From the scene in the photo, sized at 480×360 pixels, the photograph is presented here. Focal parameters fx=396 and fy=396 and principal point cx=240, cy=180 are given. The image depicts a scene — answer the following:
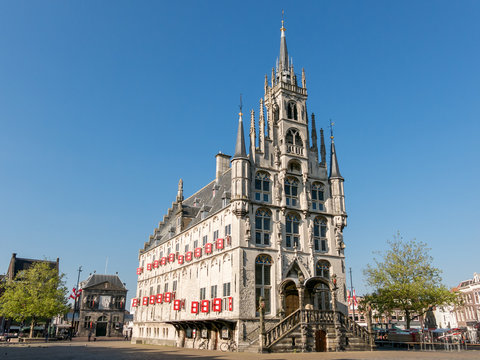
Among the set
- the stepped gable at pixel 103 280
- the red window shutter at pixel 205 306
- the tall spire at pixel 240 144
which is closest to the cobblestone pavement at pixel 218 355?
the red window shutter at pixel 205 306

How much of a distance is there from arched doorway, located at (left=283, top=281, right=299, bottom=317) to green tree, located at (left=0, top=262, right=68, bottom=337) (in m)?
38.6

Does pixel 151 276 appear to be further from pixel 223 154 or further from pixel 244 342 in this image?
pixel 244 342

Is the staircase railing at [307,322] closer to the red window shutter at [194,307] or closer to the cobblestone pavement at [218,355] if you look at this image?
the cobblestone pavement at [218,355]

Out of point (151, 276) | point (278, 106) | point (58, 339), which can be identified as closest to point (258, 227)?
point (278, 106)

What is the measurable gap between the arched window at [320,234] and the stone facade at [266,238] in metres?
0.10

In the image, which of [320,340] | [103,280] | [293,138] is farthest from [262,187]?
[103,280]

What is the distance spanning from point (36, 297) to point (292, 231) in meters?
41.2

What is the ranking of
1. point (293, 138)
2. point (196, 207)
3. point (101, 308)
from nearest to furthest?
point (293, 138) < point (196, 207) < point (101, 308)

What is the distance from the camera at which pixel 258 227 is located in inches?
1452

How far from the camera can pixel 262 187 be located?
3853cm

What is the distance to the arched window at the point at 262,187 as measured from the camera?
125 feet

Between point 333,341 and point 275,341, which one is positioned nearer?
point 275,341

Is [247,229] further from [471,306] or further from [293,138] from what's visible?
[471,306]

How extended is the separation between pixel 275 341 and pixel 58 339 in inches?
1852
